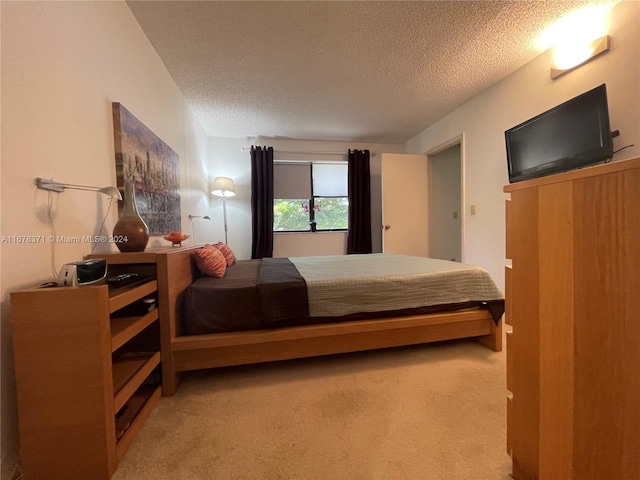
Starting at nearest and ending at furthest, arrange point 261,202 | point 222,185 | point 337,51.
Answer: point 337,51
point 222,185
point 261,202

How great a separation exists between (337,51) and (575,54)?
6.01ft

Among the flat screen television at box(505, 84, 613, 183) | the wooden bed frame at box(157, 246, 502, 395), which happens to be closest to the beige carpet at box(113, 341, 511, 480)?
the wooden bed frame at box(157, 246, 502, 395)

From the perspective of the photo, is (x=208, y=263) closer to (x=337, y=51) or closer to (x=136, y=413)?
(x=136, y=413)

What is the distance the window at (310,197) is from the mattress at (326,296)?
2.50 m

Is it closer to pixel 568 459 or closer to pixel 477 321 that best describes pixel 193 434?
pixel 568 459

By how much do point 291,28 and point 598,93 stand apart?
213cm

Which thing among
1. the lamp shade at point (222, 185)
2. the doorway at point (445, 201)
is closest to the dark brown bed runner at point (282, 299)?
the lamp shade at point (222, 185)

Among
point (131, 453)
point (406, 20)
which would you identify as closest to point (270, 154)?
point (406, 20)

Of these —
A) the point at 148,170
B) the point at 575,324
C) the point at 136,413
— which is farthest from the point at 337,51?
the point at 136,413

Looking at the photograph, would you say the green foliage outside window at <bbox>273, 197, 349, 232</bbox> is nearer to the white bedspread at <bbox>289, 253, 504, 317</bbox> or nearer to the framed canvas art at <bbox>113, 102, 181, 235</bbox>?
the framed canvas art at <bbox>113, 102, 181, 235</bbox>

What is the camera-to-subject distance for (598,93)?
5.33ft

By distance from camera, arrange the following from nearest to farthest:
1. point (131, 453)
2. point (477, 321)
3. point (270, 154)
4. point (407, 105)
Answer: point (131, 453) < point (477, 321) < point (407, 105) < point (270, 154)

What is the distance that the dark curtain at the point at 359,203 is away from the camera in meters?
4.34

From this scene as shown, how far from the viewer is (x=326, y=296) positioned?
1602 mm
